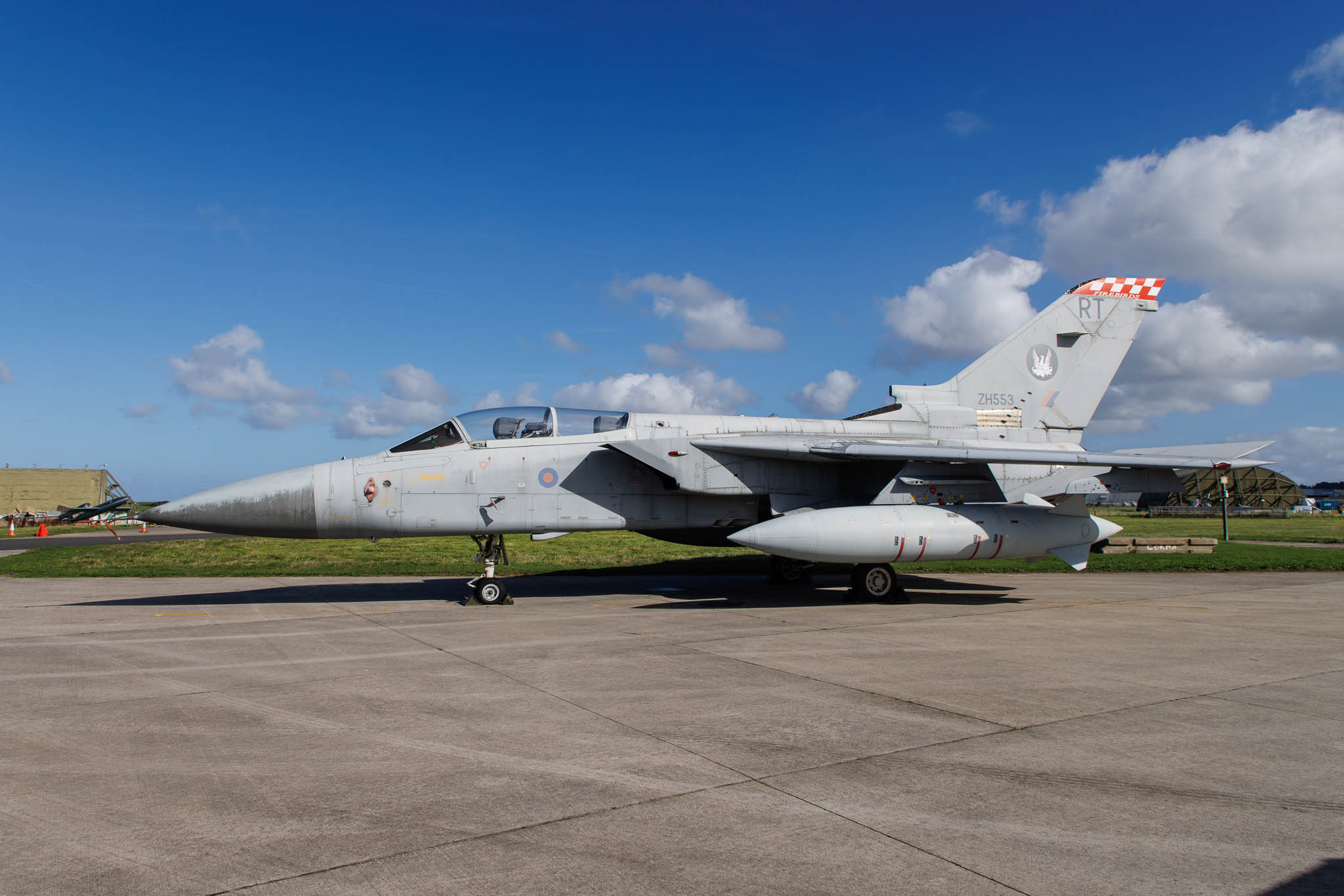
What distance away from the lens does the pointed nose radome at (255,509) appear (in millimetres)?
9852

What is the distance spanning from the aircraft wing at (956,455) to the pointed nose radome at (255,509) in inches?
210

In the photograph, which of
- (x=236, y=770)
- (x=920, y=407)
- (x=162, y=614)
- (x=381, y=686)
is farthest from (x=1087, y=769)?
(x=162, y=614)

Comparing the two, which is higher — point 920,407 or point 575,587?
point 920,407

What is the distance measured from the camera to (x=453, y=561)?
18.0 metres

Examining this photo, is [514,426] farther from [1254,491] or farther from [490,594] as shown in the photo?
[1254,491]

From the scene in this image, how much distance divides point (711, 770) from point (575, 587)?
980 cm

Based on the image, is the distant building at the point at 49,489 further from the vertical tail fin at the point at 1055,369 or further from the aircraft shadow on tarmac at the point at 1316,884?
the aircraft shadow on tarmac at the point at 1316,884

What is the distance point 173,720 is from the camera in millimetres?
5352

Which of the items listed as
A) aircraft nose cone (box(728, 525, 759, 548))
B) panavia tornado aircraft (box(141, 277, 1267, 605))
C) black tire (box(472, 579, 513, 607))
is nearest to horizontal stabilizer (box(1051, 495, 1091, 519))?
panavia tornado aircraft (box(141, 277, 1267, 605))

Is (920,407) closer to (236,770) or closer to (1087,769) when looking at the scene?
(1087,769)

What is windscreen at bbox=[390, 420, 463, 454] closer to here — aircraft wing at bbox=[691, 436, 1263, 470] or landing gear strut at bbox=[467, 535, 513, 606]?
landing gear strut at bbox=[467, 535, 513, 606]

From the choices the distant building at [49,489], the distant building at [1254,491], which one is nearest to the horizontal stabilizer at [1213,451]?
the distant building at [49,489]

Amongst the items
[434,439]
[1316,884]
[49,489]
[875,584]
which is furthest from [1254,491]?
[49,489]

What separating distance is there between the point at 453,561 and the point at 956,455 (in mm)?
11598
